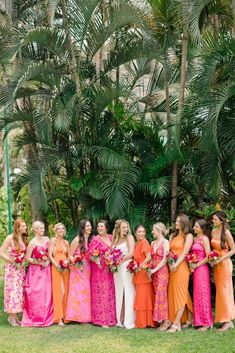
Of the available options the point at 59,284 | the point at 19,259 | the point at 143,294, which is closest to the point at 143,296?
the point at 143,294

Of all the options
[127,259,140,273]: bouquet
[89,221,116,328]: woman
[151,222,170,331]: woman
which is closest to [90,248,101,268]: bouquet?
[89,221,116,328]: woman

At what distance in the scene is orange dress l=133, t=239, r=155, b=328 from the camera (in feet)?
33.2

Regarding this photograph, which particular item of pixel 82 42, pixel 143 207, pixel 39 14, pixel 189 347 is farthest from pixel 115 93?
pixel 189 347

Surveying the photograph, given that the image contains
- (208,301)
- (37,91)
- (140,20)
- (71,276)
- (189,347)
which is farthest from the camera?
(37,91)

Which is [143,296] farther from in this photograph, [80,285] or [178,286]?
[80,285]

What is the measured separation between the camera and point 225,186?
13227mm

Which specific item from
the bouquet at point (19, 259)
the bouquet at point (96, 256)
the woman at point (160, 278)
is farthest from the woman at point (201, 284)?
the bouquet at point (19, 259)

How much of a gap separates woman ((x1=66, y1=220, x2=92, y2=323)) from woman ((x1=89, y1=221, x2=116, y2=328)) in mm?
98

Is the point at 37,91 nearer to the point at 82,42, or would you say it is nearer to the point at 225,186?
the point at 82,42

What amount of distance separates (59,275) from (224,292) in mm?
2728

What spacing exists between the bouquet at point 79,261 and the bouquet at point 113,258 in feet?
1.49

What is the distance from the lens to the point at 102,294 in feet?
34.0

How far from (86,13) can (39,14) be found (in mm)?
2775

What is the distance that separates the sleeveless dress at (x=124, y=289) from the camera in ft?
33.7
